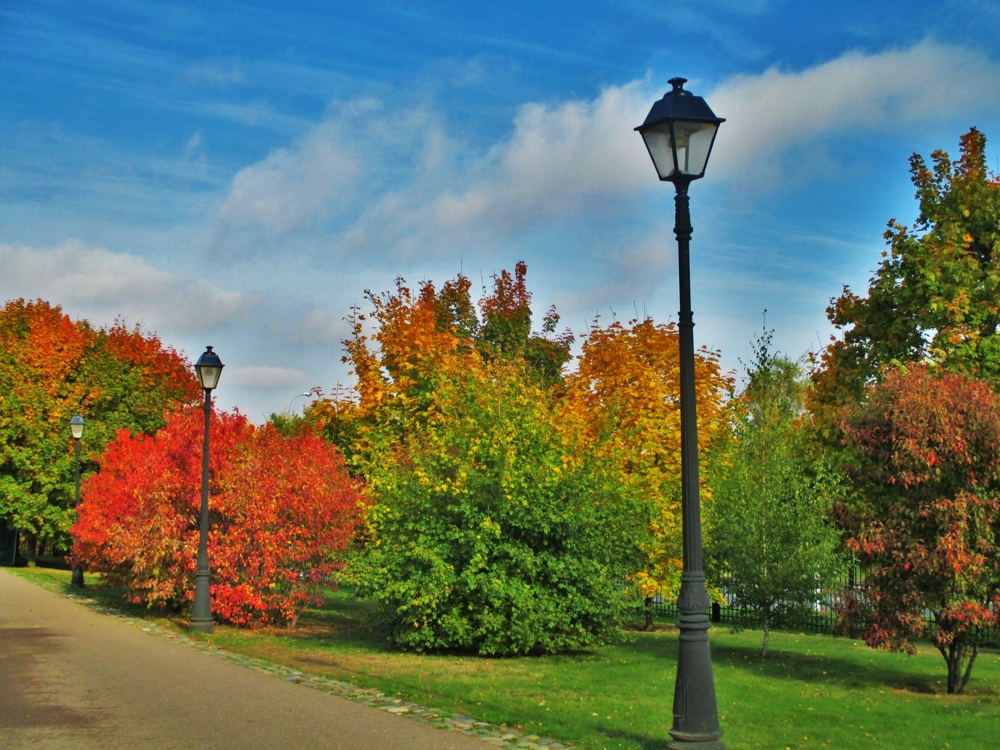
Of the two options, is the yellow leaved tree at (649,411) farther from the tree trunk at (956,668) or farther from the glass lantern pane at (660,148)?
the glass lantern pane at (660,148)

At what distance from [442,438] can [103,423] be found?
87.9ft

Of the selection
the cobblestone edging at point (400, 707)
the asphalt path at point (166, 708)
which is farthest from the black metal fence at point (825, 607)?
the asphalt path at point (166, 708)

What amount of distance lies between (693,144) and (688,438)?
246 centimetres

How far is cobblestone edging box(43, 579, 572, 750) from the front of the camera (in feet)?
28.1

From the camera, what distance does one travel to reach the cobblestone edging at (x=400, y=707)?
8.56m

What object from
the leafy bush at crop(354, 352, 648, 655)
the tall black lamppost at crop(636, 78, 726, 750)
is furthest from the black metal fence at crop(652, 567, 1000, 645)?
the tall black lamppost at crop(636, 78, 726, 750)

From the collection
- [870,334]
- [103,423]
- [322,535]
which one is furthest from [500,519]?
[103,423]

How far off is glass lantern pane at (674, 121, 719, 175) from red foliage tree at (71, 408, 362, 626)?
41.6ft

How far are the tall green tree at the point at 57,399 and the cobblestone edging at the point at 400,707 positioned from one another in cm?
2396

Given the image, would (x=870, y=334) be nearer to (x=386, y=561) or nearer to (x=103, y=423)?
(x=386, y=561)

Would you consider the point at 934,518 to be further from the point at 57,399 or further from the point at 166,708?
the point at 57,399

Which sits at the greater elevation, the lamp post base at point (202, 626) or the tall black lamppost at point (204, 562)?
the tall black lamppost at point (204, 562)

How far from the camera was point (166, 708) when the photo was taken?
9.79 meters

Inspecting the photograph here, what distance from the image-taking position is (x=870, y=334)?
78.6 feet
